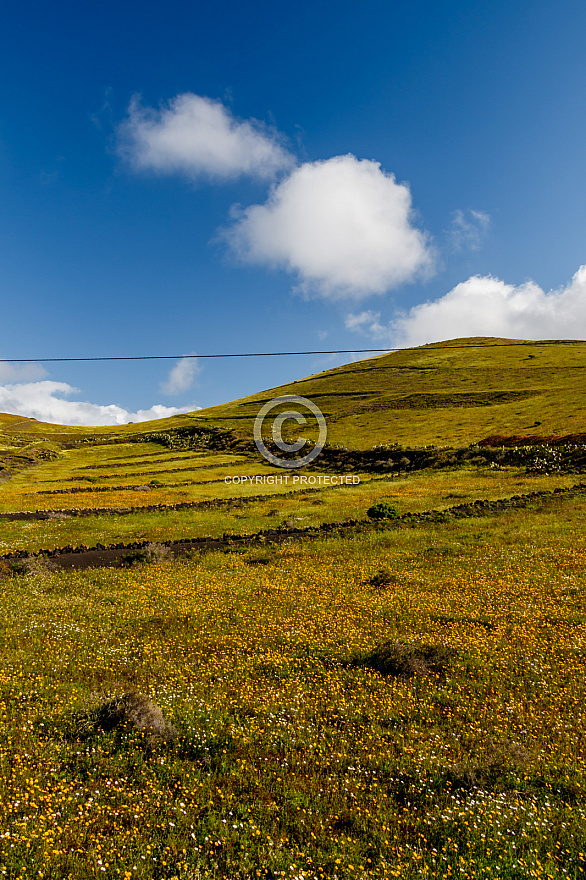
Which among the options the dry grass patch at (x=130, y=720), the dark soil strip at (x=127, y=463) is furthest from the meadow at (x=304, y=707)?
the dark soil strip at (x=127, y=463)

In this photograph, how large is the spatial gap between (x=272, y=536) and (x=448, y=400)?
9972cm

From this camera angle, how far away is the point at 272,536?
32.4 metres

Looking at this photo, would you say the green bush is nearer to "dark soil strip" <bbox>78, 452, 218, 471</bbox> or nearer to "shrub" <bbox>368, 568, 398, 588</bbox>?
"shrub" <bbox>368, 568, 398, 588</bbox>

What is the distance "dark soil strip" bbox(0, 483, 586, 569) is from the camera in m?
26.1

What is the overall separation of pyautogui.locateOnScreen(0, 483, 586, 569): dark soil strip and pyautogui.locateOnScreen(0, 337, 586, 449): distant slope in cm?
1584

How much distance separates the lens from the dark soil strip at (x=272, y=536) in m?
26.1

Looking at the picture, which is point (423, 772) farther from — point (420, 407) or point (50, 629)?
point (420, 407)

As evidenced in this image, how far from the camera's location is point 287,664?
12984 millimetres

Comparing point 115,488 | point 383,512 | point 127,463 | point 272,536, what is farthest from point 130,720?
point 127,463

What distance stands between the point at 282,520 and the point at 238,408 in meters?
151

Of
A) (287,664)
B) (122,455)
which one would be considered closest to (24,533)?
(287,664)

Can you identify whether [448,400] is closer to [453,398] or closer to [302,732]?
[453,398]

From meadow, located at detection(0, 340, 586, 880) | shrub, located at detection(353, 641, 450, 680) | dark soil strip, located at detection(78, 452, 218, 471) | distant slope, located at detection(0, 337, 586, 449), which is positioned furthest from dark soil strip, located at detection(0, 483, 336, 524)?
dark soil strip, located at detection(78, 452, 218, 471)

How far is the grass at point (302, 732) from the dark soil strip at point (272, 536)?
6.63 meters
